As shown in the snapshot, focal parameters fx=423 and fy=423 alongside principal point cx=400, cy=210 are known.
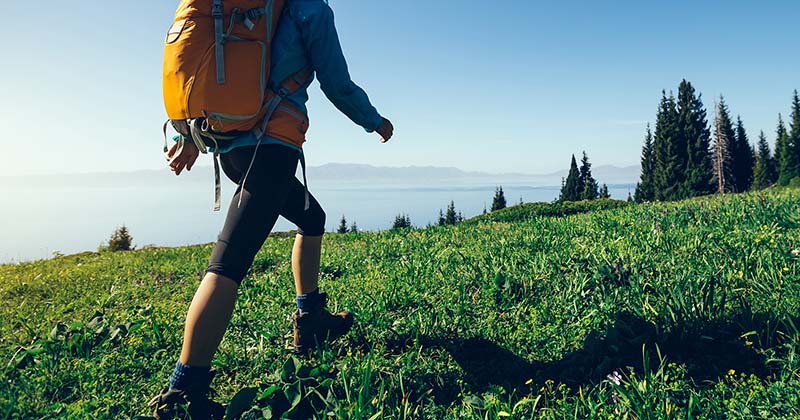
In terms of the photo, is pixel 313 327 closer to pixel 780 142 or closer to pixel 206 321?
pixel 206 321

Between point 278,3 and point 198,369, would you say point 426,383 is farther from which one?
point 278,3

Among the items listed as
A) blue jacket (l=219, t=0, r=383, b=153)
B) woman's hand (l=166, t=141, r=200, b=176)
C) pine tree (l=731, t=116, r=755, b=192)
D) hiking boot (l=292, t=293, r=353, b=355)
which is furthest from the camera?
pine tree (l=731, t=116, r=755, b=192)

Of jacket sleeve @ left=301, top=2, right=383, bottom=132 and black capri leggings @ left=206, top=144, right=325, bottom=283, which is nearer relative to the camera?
Answer: black capri leggings @ left=206, top=144, right=325, bottom=283

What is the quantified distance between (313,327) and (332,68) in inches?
69.9

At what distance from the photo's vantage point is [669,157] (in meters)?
63.6

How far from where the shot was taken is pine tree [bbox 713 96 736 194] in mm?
60188

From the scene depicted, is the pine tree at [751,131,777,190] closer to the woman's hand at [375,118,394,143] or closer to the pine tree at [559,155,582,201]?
the pine tree at [559,155,582,201]

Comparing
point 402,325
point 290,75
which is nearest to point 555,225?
point 402,325

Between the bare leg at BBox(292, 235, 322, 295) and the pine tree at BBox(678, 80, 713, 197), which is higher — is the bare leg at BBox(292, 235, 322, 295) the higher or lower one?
the lower one

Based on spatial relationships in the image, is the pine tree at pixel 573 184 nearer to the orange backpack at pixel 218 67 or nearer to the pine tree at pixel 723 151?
the pine tree at pixel 723 151

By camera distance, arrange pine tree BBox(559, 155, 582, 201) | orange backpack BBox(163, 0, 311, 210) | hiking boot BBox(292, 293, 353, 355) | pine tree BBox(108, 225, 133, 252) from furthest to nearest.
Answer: pine tree BBox(559, 155, 582, 201)
pine tree BBox(108, 225, 133, 252)
hiking boot BBox(292, 293, 353, 355)
orange backpack BBox(163, 0, 311, 210)

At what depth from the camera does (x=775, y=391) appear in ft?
6.49

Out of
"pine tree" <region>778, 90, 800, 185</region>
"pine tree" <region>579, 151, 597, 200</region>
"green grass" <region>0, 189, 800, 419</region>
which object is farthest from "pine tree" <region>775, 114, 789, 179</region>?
"green grass" <region>0, 189, 800, 419</region>

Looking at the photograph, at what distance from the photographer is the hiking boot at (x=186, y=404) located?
2.20 meters
